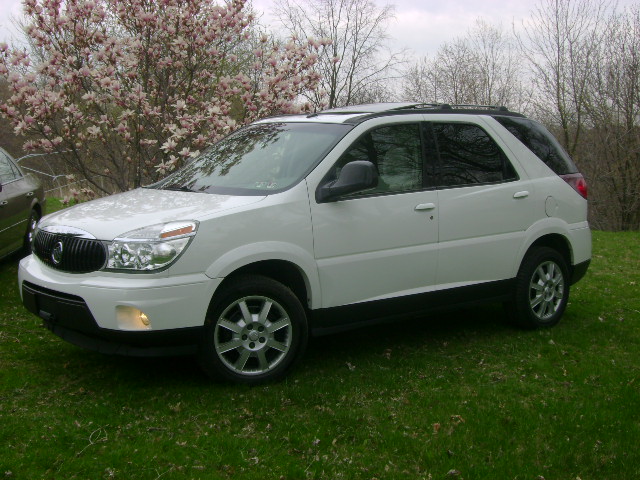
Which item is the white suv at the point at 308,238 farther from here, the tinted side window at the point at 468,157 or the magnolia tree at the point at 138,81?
the magnolia tree at the point at 138,81

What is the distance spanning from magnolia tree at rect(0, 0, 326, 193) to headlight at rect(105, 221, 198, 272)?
3144 mm

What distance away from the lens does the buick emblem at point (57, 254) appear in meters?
4.73

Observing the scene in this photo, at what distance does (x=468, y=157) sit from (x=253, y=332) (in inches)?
93.2

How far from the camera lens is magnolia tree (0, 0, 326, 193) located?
809cm

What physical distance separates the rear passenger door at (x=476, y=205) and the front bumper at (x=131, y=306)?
6.74 feet

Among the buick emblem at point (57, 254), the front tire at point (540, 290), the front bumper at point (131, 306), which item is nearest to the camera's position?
the front bumper at point (131, 306)

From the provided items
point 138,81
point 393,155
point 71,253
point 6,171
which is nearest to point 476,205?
point 393,155

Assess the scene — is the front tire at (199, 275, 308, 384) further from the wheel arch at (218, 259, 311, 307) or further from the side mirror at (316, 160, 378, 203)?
the side mirror at (316, 160, 378, 203)

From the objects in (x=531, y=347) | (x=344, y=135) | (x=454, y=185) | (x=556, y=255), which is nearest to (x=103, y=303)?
(x=344, y=135)

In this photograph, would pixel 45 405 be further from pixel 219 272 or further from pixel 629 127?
pixel 629 127

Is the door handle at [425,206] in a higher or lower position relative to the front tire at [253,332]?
higher

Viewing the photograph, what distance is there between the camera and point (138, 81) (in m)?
8.83

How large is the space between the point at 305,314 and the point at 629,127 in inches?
939

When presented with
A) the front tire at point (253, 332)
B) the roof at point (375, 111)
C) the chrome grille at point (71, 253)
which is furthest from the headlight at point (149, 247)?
the roof at point (375, 111)
